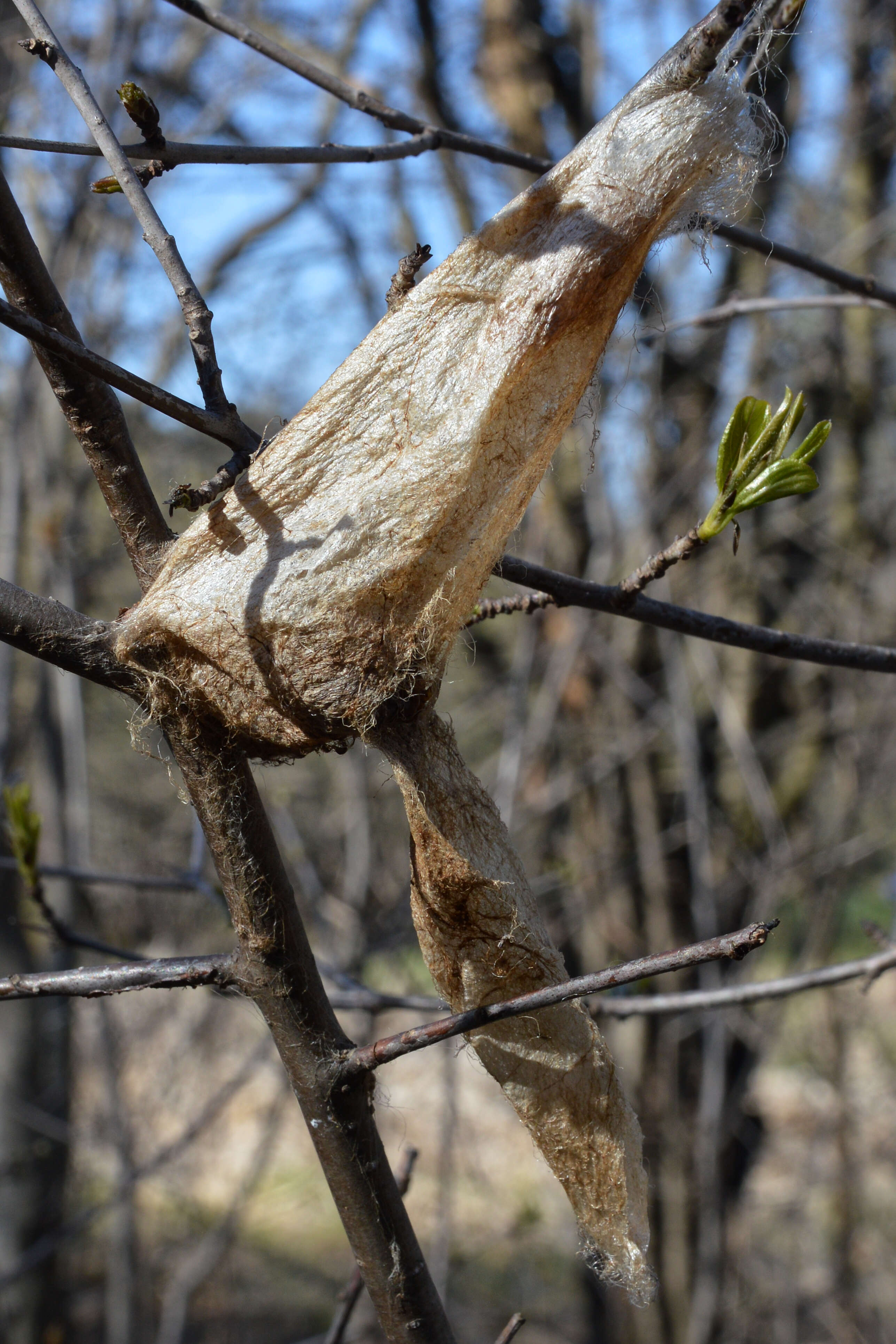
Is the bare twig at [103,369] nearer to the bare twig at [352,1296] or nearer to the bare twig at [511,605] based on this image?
the bare twig at [511,605]

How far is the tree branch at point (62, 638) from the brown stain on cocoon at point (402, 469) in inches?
0.8

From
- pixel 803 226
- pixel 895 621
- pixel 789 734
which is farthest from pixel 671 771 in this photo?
pixel 803 226

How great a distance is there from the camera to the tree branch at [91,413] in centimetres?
66

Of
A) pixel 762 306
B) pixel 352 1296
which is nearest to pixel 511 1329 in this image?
pixel 352 1296

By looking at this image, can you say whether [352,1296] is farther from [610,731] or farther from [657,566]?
[610,731]

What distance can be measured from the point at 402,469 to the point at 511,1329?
2.45ft

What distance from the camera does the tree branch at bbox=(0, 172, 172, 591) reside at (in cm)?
66

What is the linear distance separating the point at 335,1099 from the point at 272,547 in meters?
0.42

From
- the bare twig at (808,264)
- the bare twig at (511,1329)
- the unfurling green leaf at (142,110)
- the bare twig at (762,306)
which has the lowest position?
the bare twig at (511,1329)

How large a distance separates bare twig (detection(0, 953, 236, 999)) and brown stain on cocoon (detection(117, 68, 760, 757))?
0.19 metres

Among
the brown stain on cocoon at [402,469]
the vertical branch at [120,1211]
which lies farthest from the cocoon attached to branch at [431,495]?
the vertical branch at [120,1211]

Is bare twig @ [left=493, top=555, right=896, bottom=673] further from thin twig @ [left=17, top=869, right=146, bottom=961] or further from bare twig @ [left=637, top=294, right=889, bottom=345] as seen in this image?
thin twig @ [left=17, top=869, right=146, bottom=961]

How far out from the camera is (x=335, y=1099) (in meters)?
0.72

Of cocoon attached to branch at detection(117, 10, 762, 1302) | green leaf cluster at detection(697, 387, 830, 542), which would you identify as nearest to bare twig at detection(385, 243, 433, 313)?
cocoon attached to branch at detection(117, 10, 762, 1302)
